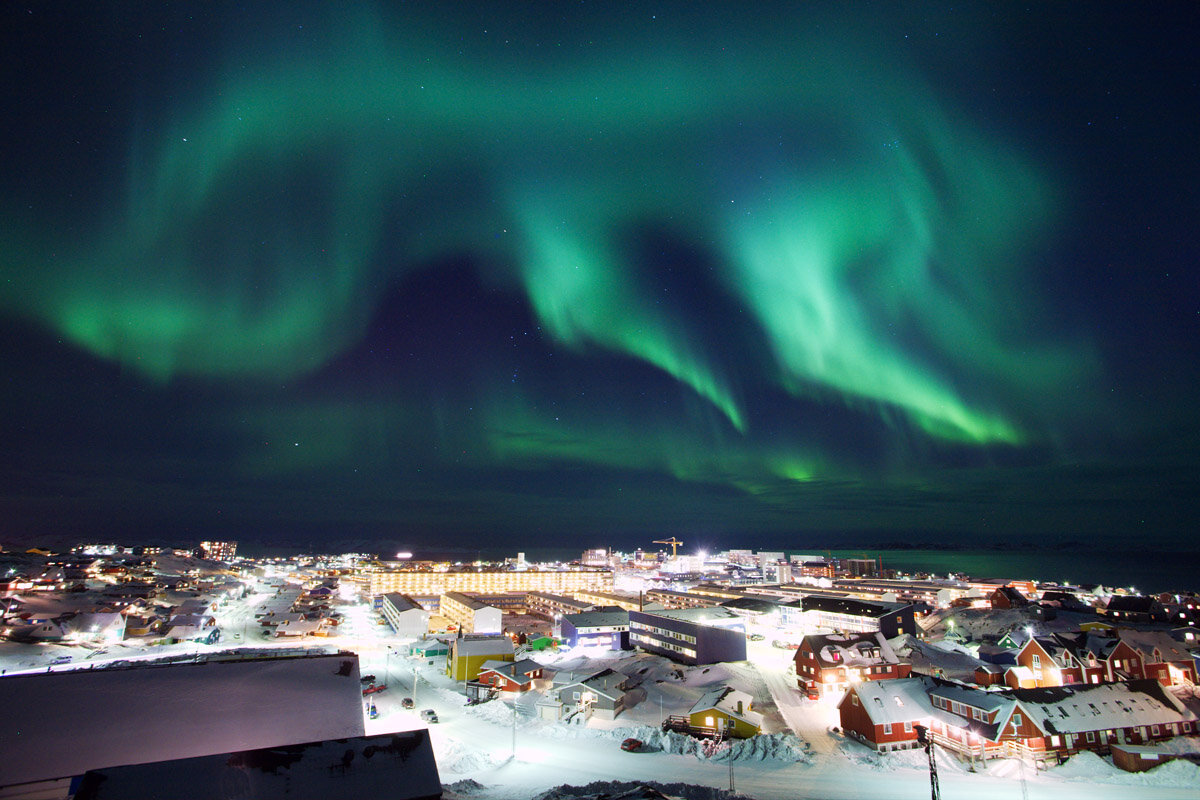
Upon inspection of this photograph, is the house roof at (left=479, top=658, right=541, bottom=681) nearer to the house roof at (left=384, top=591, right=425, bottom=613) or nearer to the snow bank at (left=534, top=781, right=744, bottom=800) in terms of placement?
the snow bank at (left=534, top=781, right=744, bottom=800)

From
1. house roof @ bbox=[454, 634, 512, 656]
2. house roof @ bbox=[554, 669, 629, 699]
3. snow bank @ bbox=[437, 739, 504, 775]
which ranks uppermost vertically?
house roof @ bbox=[454, 634, 512, 656]

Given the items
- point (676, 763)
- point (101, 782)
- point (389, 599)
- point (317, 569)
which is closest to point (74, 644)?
point (389, 599)

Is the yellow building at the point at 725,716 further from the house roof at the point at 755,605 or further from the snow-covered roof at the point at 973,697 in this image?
the house roof at the point at 755,605

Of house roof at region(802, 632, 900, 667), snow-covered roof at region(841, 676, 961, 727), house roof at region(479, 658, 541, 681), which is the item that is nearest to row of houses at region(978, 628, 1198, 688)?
house roof at region(802, 632, 900, 667)

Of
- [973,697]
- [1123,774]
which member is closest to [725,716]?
[973,697]

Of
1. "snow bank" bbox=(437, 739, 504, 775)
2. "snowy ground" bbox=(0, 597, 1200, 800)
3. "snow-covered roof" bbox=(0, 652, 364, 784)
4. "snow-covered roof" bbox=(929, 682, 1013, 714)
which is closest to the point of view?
"snow-covered roof" bbox=(0, 652, 364, 784)

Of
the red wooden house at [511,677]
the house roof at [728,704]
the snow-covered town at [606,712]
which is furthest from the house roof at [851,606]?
the red wooden house at [511,677]

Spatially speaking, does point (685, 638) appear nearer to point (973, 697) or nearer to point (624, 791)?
point (973, 697)

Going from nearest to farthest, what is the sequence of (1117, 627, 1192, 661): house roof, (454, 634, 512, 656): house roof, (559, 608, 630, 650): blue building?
1. (1117, 627, 1192, 661): house roof
2. (454, 634, 512, 656): house roof
3. (559, 608, 630, 650): blue building
